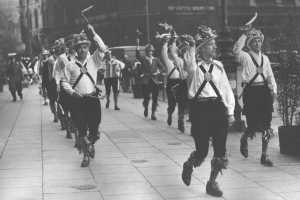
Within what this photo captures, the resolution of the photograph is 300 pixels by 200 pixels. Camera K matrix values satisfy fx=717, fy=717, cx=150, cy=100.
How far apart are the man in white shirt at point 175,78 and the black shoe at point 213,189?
6.36 metres

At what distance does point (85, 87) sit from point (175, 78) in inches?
220

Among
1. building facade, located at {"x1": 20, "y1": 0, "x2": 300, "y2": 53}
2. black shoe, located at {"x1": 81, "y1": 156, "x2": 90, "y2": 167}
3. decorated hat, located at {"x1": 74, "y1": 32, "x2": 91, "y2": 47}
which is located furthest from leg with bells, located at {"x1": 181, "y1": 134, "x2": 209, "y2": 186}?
building facade, located at {"x1": 20, "y1": 0, "x2": 300, "y2": 53}

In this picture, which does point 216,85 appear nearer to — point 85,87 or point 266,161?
point 266,161

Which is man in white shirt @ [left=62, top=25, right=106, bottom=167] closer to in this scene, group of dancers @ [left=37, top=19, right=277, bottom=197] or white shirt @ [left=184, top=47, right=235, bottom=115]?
group of dancers @ [left=37, top=19, right=277, bottom=197]

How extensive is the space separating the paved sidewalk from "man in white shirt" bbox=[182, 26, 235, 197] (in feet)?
1.33

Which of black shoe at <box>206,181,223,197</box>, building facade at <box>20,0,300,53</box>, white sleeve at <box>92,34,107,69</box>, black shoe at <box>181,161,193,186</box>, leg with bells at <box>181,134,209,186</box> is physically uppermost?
building facade at <box>20,0,300,53</box>

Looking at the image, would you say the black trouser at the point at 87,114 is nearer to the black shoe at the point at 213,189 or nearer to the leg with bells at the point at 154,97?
the black shoe at the point at 213,189

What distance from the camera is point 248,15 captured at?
64.1m

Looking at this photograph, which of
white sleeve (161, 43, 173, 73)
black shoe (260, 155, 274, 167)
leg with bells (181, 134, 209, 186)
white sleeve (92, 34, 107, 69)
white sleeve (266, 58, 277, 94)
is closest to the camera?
leg with bells (181, 134, 209, 186)

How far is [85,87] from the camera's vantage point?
428 inches

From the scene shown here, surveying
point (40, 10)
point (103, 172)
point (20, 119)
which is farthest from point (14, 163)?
point (40, 10)

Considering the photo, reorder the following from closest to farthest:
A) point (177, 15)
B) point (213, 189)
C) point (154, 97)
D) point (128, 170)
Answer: point (213, 189) < point (128, 170) < point (154, 97) < point (177, 15)

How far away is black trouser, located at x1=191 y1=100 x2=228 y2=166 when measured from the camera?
8.48 metres

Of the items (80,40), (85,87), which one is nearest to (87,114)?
(85,87)
